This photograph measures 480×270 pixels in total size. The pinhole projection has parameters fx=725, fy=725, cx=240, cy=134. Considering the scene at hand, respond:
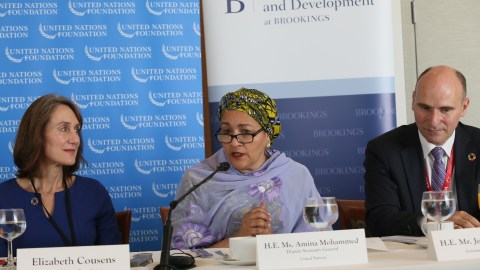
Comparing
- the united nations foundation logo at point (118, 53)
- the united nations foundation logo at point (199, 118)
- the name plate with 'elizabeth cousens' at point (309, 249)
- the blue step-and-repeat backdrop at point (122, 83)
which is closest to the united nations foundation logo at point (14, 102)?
the blue step-and-repeat backdrop at point (122, 83)

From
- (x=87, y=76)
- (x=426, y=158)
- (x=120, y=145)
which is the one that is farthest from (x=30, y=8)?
(x=426, y=158)

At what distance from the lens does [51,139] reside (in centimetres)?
339

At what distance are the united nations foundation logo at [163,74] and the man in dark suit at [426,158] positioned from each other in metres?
1.56

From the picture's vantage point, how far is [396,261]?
2.24 metres

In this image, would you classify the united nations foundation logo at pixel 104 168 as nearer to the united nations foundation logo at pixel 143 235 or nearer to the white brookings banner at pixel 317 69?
the united nations foundation logo at pixel 143 235

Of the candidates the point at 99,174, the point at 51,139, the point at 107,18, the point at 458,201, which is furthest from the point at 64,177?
the point at 458,201

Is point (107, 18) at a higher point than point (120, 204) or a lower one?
higher

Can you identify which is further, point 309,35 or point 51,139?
point 309,35

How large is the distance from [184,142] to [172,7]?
87cm

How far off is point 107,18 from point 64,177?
4.86ft

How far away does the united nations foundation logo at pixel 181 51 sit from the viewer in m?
4.64

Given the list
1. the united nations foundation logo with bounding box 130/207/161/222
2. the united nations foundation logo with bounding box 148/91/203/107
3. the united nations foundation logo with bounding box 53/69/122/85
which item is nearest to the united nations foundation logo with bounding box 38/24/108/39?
the united nations foundation logo with bounding box 53/69/122/85

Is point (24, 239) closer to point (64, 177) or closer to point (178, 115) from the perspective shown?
point (64, 177)

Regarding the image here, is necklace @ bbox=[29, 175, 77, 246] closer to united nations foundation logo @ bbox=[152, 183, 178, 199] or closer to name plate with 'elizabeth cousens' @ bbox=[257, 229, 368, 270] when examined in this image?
united nations foundation logo @ bbox=[152, 183, 178, 199]
